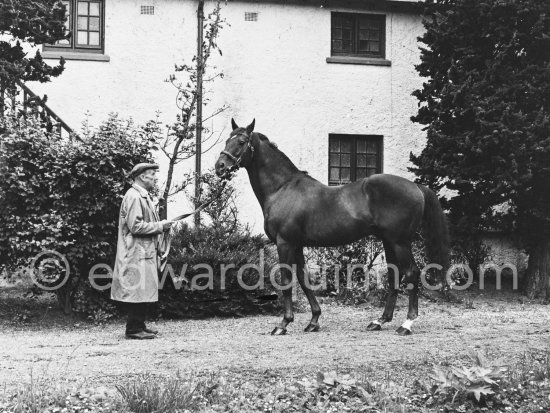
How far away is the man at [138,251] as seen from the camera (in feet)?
28.7

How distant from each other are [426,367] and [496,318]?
4.45 meters

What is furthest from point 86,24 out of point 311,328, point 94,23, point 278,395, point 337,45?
point 278,395

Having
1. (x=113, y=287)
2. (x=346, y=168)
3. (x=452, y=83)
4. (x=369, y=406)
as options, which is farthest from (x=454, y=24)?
(x=369, y=406)

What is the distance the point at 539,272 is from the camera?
43.3ft

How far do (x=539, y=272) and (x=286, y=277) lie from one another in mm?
6124

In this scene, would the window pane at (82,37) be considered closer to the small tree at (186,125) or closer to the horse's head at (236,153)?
the small tree at (186,125)

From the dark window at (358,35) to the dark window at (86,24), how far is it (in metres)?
5.30

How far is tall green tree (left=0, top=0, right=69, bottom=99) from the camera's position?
36.6 feet

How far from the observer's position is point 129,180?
10438 millimetres

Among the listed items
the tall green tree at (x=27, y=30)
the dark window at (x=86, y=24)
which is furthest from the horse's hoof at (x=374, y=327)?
the dark window at (x=86, y=24)

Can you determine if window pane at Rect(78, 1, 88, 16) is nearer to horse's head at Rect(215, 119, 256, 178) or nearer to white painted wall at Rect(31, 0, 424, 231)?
white painted wall at Rect(31, 0, 424, 231)

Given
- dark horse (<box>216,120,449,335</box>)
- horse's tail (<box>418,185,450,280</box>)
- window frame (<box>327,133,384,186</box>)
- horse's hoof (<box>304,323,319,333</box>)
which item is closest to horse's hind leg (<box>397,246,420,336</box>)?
dark horse (<box>216,120,449,335</box>)

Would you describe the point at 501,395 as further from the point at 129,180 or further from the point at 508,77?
the point at 508,77

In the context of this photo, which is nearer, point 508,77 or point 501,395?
point 501,395
